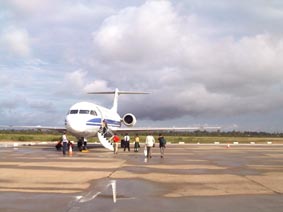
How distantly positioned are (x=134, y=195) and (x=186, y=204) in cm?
179

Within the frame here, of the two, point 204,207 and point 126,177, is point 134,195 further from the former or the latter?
point 126,177

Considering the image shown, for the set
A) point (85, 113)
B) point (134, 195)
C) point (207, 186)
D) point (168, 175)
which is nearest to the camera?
point (134, 195)

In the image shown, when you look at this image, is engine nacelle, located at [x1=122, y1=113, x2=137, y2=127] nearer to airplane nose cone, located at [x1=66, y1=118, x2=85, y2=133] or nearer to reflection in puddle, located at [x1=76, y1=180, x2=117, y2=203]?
airplane nose cone, located at [x1=66, y1=118, x2=85, y2=133]

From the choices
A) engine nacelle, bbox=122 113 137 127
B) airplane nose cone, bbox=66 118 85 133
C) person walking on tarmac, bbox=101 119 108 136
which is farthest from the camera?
engine nacelle, bbox=122 113 137 127

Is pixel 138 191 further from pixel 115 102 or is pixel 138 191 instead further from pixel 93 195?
pixel 115 102

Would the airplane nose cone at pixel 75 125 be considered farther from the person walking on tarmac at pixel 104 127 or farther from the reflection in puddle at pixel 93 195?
the reflection in puddle at pixel 93 195

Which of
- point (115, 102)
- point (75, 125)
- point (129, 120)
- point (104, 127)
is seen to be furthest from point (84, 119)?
point (115, 102)

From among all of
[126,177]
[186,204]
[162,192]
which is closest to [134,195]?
[162,192]

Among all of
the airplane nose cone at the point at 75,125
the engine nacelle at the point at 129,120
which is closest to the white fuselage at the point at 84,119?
the airplane nose cone at the point at 75,125

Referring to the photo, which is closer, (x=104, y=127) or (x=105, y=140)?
(x=105, y=140)

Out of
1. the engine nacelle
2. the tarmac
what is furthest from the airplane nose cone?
the tarmac

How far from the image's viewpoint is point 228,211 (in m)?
9.02

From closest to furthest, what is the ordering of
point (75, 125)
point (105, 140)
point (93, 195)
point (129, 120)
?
point (93, 195), point (75, 125), point (105, 140), point (129, 120)

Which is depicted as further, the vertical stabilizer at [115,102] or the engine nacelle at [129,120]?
the vertical stabilizer at [115,102]
